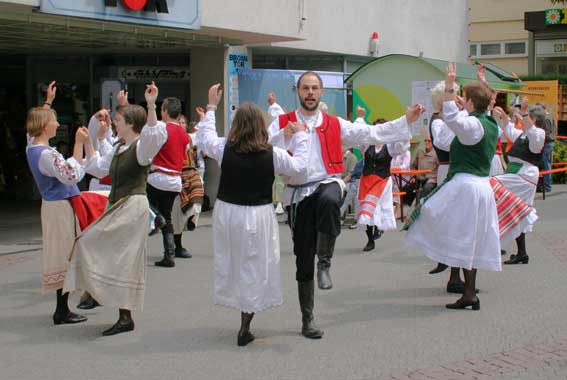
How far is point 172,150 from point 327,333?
4160 millimetres

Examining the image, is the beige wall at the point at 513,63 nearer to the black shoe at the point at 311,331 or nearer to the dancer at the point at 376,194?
the dancer at the point at 376,194

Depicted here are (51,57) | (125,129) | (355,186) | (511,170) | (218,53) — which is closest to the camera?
(125,129)

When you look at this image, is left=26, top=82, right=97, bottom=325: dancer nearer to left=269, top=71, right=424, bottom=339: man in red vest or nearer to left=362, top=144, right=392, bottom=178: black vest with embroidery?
left=269, top=71, right=424, bottom=339: man in red vest

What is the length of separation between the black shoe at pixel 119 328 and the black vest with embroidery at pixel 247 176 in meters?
1.42

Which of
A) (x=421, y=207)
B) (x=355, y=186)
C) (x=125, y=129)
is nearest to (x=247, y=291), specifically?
(x=125, y=129)

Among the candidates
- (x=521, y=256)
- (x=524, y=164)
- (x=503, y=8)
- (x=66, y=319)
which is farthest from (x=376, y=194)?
(x=503, y=8)

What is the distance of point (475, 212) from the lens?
7.73 meters

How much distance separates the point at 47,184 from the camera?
7.09m

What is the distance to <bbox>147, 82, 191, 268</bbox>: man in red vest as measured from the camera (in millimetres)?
10195

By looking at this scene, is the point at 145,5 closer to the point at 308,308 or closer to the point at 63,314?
the point at 63,314

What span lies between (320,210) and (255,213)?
1.98 feet

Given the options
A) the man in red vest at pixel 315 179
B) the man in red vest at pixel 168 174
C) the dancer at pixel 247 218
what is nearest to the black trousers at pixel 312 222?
the man in red vest at pixel 315 179

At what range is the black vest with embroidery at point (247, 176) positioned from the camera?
6.30 m

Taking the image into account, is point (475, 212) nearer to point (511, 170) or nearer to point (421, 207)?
point (421, 207)
